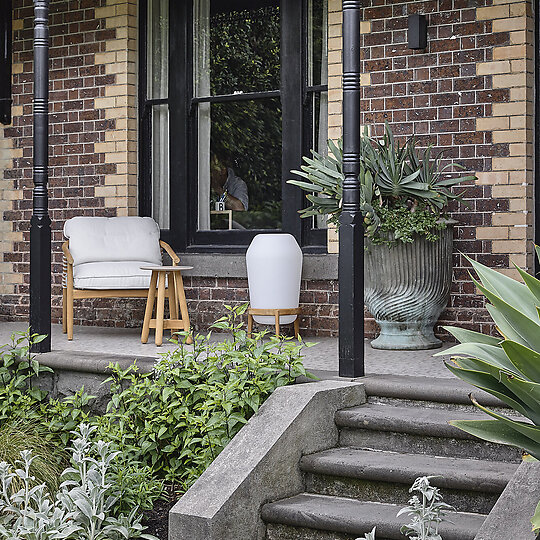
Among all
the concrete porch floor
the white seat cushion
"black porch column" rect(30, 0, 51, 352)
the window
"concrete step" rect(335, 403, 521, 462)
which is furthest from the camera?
the window

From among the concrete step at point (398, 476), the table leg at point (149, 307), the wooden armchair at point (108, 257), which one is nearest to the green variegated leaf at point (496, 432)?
the concrete step at point (398, 476)

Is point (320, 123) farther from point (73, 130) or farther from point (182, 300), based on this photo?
point (73, 130)

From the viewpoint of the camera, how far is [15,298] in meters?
7.86

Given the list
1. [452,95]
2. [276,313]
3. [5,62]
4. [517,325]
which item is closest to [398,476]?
[517,325]

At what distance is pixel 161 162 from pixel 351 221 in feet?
10.3

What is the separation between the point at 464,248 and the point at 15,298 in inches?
152

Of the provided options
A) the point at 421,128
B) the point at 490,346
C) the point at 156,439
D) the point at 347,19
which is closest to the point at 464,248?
the point at 421,128

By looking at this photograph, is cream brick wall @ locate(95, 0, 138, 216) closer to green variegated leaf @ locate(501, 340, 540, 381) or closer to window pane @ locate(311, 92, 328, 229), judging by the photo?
window pane @ locate(311, 92, 328, 229)

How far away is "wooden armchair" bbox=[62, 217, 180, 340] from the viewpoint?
626cm

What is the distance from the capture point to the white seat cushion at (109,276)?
6.24m

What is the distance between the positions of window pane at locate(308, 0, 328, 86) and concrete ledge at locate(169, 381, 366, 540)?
2.88 m

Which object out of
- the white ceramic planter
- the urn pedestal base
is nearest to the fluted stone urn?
the urn pedestal base

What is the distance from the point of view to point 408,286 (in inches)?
220

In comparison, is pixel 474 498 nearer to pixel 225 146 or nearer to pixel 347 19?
pixel 347 19
